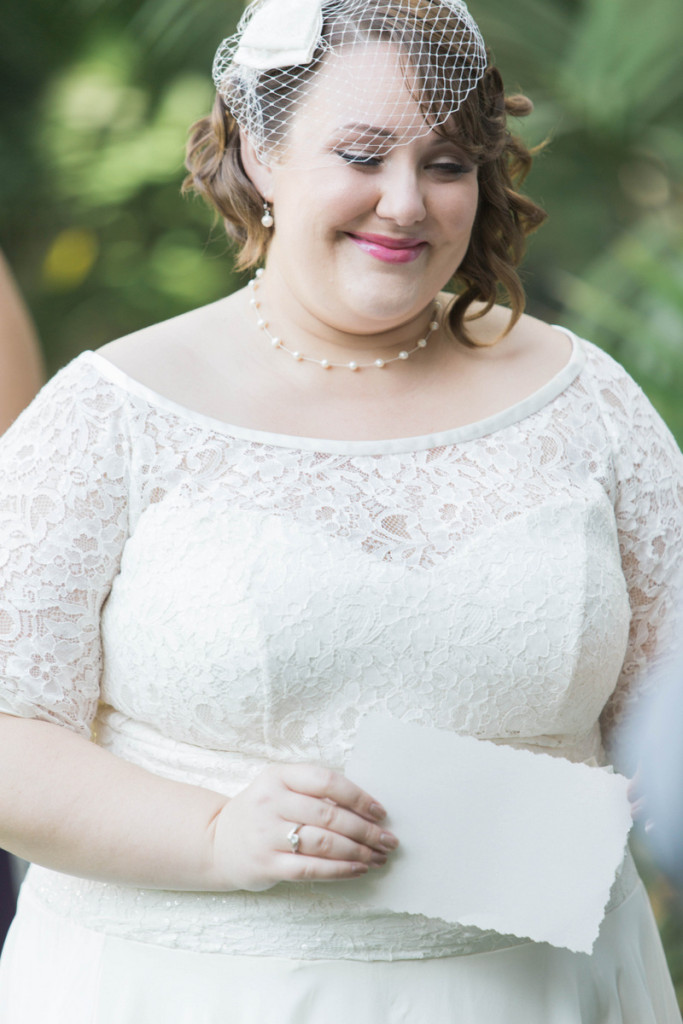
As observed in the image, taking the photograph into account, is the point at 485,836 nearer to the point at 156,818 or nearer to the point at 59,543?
the point at 156,818

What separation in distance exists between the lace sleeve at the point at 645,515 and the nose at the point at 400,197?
1.61 feet

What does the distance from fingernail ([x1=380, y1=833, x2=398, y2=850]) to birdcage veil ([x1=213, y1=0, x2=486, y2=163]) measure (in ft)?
3.51

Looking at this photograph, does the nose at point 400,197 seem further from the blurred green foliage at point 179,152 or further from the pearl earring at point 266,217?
the blurred green foliage at point 179,152

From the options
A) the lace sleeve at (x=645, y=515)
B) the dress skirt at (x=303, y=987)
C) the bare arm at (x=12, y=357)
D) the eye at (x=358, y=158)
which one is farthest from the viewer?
the bare arm at (x=12, y=357)

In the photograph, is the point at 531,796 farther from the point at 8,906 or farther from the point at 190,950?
the point at 8,906

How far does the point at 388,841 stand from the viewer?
1.57 m

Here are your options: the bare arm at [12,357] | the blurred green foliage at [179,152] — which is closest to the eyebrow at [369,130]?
→ the bare arm at [12,357]

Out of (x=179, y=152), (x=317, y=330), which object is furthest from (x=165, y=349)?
(x=179, y=152)

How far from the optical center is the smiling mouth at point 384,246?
1.80m

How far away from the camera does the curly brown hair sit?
1997 millimetres

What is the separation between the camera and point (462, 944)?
1.73 meters

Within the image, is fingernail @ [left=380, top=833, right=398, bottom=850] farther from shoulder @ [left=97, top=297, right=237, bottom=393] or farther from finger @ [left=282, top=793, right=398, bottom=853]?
shoulder @ [left=97, top=297, right=237, bottom=393]

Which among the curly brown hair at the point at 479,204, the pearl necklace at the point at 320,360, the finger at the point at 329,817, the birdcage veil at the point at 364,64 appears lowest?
the finger at the point at 329,817

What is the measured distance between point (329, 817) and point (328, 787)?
0.04 metres
